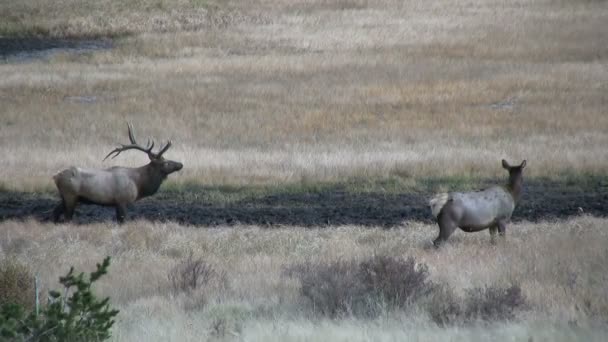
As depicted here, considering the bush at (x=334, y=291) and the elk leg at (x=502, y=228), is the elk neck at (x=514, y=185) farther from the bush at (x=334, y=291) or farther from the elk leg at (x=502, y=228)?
the bush at (x=334, y=291)

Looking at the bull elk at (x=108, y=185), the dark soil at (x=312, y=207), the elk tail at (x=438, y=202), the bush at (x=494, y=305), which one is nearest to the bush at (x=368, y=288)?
the bush at (x=494, y=305)

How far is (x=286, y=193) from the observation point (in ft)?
66.4

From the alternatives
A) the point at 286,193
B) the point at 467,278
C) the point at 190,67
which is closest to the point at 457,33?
the point at 190,67

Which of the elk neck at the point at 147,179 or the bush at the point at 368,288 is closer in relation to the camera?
the bush at the point at 368,288

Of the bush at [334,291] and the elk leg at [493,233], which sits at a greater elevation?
the bush at [334,291]

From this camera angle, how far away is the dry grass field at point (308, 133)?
923 centimetres

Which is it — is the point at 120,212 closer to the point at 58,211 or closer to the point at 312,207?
the point at 58,211

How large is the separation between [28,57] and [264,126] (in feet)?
57.8

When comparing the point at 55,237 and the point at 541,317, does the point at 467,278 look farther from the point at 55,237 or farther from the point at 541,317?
the point at 55,237

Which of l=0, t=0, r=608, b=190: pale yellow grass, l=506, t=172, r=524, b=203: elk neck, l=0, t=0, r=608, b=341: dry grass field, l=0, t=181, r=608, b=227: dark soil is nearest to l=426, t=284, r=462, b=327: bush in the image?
l=0, t=0, r=608, b=341: dry grass field

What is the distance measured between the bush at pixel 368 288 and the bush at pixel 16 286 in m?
2.33

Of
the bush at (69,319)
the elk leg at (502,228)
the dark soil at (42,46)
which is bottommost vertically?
the elk leg at (502,228)

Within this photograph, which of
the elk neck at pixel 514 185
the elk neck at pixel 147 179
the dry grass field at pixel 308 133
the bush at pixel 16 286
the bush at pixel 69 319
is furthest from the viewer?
the elk neck at pixel 147 179

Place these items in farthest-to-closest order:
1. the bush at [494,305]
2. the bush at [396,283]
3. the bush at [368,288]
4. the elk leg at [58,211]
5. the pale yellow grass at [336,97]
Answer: the pale yellow grass at [336,97] < the elk leg at [58,211] < the bush at [396,283] < the bush at [368,288] < the bush at [494,305]
